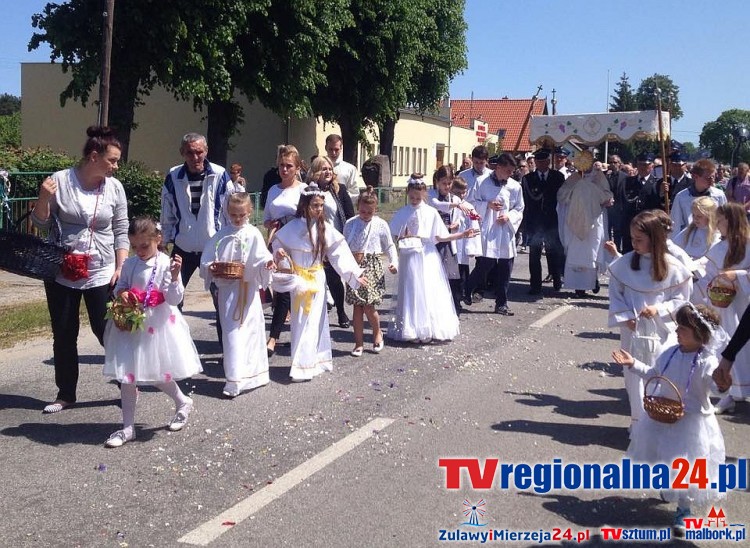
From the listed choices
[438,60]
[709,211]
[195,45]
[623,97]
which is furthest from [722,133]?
[709,211]

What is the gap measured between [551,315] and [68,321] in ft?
23.0

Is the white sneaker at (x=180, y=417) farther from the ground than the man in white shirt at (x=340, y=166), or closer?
closer

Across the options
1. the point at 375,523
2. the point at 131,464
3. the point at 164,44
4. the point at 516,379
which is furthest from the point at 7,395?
the point at 164,44

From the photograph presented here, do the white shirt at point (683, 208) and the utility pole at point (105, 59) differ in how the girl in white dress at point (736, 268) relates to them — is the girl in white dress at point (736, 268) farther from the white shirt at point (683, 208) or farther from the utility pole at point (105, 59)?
the utility pole at point (105, 59)

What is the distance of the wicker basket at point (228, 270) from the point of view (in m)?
7.27

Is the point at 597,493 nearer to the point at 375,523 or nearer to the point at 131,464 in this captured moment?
the point at 375,523

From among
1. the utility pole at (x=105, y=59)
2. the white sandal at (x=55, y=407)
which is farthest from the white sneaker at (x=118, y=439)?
→ the utility pole at (x=105, y=59)

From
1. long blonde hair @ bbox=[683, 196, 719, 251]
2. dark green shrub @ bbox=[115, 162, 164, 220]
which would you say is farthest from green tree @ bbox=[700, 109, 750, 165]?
long blonde hair @ bbox=[683, 196, 719, 251]

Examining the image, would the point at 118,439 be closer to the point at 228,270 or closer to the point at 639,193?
the point at 228,270

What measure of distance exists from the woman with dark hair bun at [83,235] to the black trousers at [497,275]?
6.32m

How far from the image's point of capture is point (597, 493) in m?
5.32

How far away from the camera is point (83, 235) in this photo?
6645 mm

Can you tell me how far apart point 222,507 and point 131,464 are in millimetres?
965

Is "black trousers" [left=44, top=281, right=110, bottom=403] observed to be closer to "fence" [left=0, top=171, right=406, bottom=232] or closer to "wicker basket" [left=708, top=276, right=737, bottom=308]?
"wicker basket" [left=708, top=276, right=737, bottom=308]
